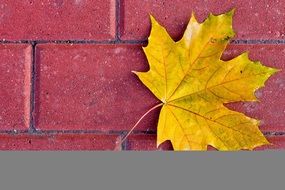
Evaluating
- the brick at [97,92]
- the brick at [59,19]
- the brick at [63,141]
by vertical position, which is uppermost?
the brick at [59,19]

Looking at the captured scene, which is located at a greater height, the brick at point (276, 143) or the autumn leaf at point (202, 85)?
the autumn leaf at point (202, 85)

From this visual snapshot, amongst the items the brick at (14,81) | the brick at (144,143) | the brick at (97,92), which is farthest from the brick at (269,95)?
the brick at (14,81)

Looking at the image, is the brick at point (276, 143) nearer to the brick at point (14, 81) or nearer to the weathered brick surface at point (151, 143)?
the weathered brick surface at point (151, 143)

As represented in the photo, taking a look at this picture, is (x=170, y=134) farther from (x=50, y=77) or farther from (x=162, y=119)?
(x=50, y=77)

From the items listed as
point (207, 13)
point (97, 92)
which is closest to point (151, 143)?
point (97, 92)

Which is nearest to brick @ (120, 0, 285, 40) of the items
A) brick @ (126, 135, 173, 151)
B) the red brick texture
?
the red brick texture

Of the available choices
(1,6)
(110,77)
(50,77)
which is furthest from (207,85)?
(1,6)
